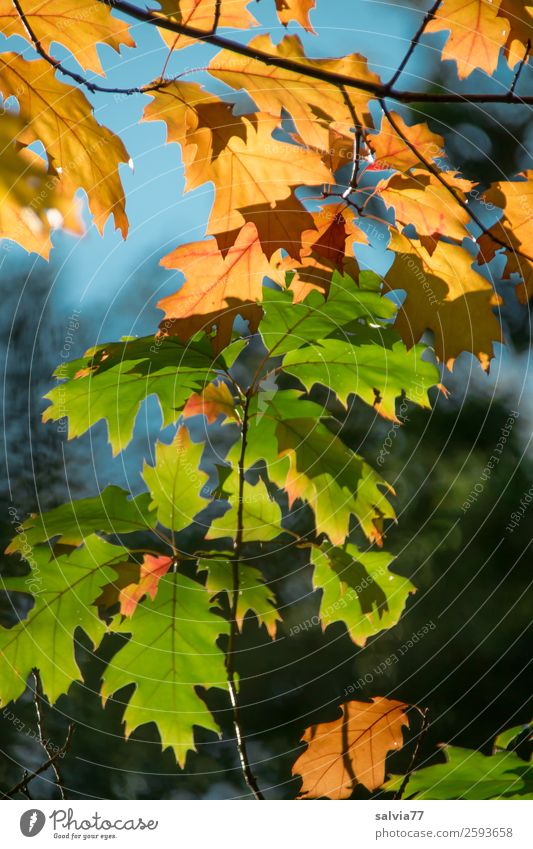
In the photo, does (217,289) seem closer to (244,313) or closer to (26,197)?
(244,313)

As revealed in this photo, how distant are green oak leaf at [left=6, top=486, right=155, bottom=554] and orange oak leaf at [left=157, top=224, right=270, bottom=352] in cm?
11

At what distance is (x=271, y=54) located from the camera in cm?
36

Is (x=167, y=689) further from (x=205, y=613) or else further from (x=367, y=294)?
(x=367, y=294)

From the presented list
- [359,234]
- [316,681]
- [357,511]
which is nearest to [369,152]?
[359,234]

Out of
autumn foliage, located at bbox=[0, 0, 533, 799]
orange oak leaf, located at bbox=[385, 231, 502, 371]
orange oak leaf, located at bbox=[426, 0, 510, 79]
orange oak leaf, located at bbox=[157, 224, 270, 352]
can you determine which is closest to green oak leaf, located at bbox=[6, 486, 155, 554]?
autumn foliage, located at bbox=[0, 0, 533, 799]

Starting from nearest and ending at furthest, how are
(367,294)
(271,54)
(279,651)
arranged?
(271,54), (367,294), (279,651)

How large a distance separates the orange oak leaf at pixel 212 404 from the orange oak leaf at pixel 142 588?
11 cm

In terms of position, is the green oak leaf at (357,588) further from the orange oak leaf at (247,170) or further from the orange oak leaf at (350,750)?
the orange oak leaf at (247,170)

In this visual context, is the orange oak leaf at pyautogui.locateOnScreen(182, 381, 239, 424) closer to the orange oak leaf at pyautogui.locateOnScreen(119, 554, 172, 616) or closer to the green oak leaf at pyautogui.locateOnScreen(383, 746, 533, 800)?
the orange oak leaf at pyautogui.locateOnScreen(119, 554, 172, 616)

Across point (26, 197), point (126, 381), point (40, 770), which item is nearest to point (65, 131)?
point (26, 197)

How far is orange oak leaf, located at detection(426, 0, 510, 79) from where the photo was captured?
410 millimetres
